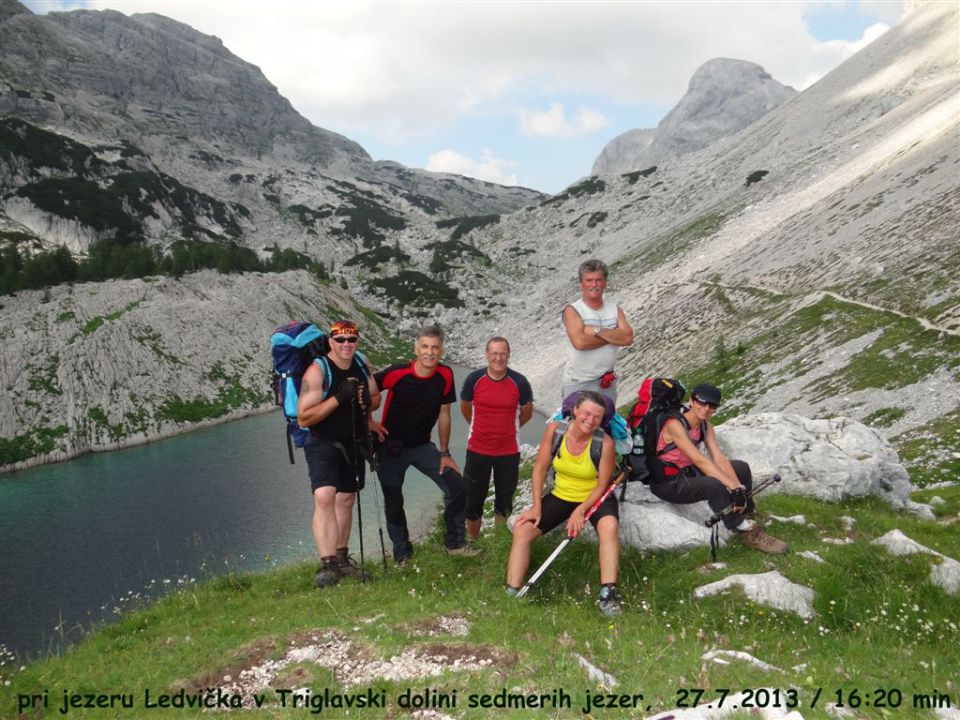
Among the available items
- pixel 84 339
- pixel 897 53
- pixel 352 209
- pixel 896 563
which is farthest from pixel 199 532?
pixel 352 209

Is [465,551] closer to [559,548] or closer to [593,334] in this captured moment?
[559,548]

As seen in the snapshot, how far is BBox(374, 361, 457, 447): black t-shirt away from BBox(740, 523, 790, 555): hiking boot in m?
5.98

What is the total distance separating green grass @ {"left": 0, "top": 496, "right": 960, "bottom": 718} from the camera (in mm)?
6047

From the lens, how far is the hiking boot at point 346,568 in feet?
34.9

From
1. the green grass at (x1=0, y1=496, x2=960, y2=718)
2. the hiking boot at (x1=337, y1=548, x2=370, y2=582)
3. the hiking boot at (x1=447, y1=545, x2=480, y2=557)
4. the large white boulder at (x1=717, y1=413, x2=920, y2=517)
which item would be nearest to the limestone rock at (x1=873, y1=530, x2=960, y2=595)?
the green grass at (x1=0, y1=496, x2=960, y2=718)

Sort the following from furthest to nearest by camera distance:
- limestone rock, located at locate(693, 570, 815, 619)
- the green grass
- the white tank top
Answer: the white tank top < limestone rock, located at locate(693, 570, 815, 619) < the green grass

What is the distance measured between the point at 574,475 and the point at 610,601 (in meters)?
2.08

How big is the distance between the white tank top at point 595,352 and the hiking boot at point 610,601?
391cm

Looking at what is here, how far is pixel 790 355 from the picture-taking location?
3403 centimetres

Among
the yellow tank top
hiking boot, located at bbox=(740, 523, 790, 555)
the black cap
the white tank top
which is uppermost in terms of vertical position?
the white tank top

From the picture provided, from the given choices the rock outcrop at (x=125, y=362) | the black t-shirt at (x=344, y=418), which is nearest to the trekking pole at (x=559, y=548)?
the black t-shirt at (x=344, y=418)

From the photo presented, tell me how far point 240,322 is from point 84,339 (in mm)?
18753

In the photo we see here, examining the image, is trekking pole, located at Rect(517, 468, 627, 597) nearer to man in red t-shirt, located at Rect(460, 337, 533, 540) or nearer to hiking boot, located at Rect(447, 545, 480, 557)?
hiking boot, located at Rect(447, 545, 480, 557)

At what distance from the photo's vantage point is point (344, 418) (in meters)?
10.3
